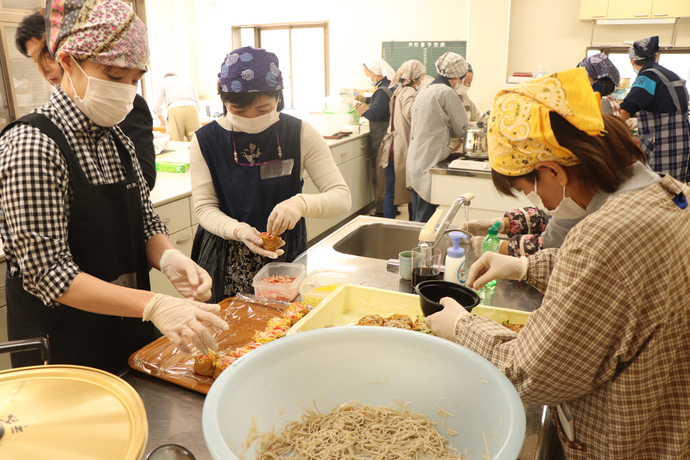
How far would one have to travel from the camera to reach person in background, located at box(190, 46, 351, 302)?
1952 millimetres

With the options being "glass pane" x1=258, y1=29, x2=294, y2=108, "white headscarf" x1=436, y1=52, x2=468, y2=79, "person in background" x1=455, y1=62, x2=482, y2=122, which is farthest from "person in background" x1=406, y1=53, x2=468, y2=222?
"glass pane" x1=258, y1=29, x2=294, y2=108

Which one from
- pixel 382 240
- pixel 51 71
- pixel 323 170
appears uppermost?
pixel 51 71

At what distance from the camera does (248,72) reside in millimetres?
1805

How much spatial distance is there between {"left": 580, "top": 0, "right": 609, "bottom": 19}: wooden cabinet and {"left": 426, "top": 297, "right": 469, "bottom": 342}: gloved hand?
21.1 ft

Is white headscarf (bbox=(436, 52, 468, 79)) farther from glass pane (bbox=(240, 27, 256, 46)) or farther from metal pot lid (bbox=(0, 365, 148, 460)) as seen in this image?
glass pane (bbox=(240, 27, 256, 46))

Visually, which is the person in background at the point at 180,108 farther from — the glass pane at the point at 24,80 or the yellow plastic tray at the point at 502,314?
the yellow plastic tray at the point at 502,314

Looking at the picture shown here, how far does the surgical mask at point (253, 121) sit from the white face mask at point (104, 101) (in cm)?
61

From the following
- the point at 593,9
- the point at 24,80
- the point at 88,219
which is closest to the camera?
the point at 88,219

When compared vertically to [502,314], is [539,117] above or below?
above

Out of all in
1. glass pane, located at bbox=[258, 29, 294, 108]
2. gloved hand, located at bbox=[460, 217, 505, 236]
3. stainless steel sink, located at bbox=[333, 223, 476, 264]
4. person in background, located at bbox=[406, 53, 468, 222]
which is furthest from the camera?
glass pane, located at bbox=[258, 29, 294, 108]

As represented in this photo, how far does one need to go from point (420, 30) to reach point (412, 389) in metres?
7.28

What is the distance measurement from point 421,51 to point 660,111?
410 cm

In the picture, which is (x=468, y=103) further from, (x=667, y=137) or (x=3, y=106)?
(x=3, y=106)

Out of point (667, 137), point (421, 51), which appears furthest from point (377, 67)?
point (667, 137)
